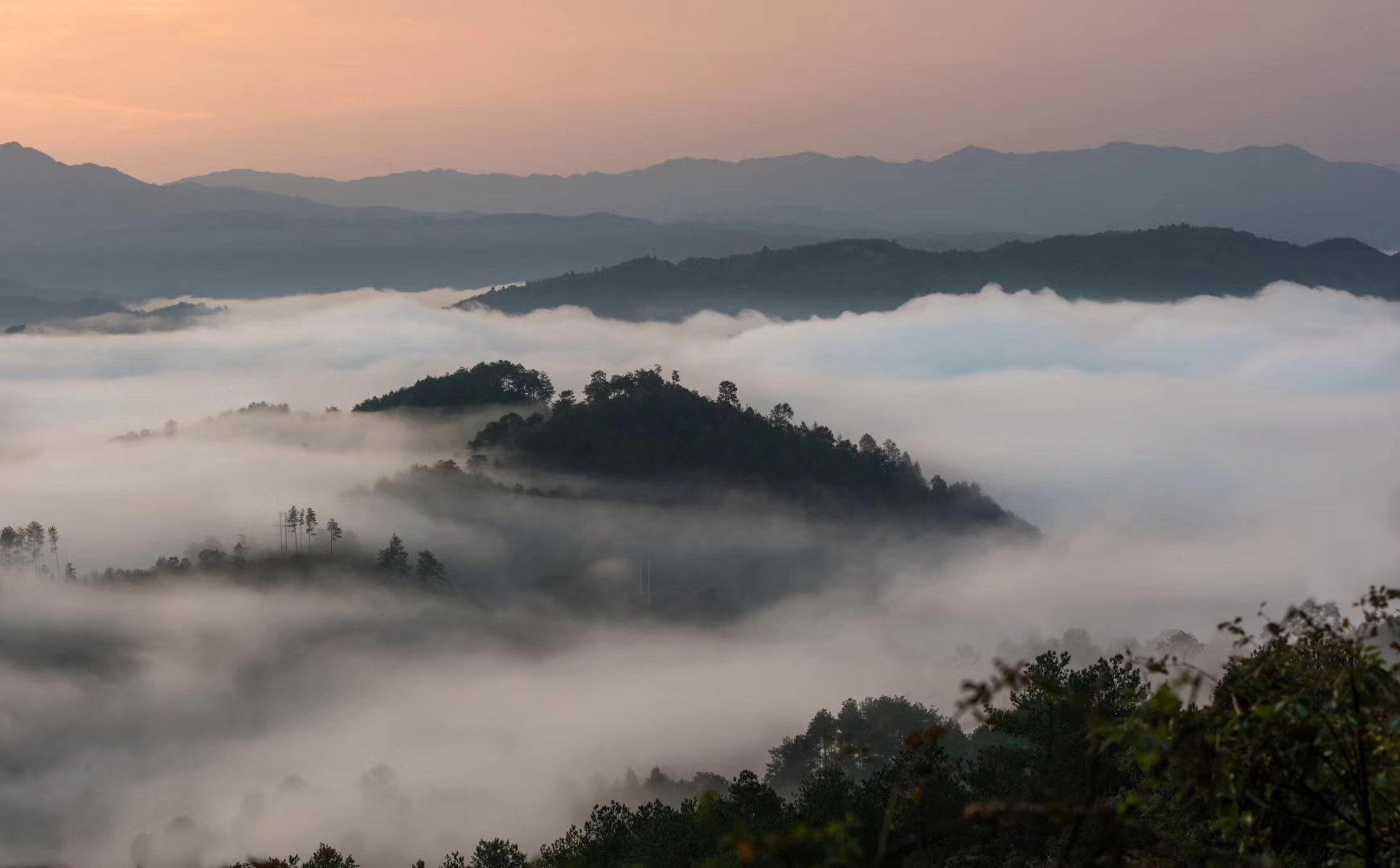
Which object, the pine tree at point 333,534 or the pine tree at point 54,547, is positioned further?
the pine tree at point 54,547

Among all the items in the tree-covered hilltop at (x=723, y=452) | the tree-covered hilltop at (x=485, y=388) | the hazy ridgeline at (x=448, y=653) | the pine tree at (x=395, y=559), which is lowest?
the hazy ridgeline at (x=448, y=653)

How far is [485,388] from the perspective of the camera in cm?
16288

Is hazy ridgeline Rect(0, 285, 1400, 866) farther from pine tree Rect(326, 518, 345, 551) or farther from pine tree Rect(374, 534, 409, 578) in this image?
pine tree Rect(374, 534, 409, 578)

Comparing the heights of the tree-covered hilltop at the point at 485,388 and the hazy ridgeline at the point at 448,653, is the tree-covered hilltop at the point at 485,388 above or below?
above

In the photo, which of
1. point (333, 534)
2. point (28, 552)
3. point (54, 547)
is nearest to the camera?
point (333, 534)

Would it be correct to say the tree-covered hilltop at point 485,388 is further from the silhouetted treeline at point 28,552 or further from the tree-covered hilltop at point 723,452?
the silhouetted treeline at point 28,552

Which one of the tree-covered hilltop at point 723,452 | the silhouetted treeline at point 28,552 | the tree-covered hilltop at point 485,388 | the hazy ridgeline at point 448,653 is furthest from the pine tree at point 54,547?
the tree-covered hilltop at point 723,452

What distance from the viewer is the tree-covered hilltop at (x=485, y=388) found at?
6383 inches

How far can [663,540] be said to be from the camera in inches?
6186

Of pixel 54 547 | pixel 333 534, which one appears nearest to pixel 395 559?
pixel 333 534

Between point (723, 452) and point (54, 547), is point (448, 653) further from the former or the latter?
point (54, 547)

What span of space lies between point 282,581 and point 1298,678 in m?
129

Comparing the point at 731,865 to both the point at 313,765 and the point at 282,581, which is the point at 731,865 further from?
the point at 282,581

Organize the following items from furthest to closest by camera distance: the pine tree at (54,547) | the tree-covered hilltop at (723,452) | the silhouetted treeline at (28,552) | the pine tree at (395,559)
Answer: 1. the pine tree at (54,547)
2. the tree-covered hilltop at (723,452)
3. the silhouetted treeline at (28,552)
4. the pine tree at (395,559)
